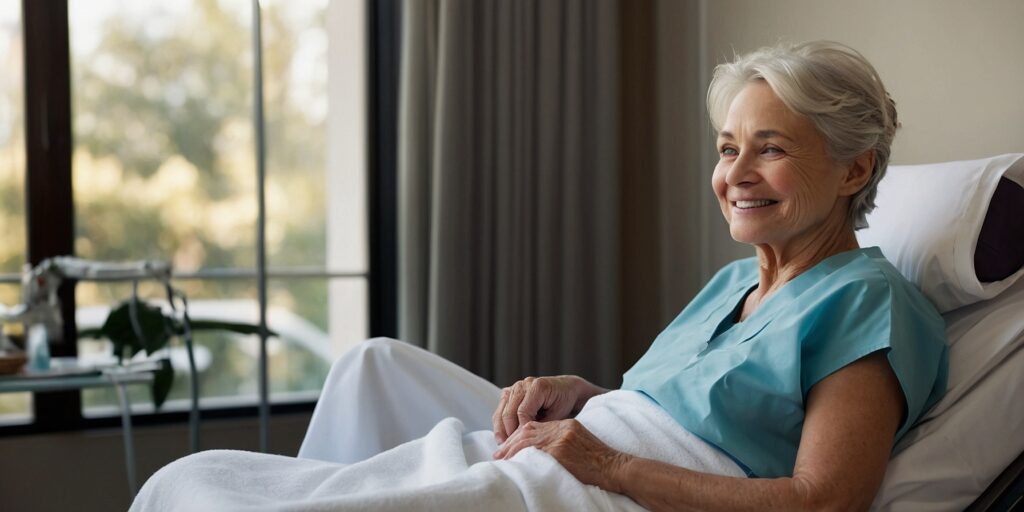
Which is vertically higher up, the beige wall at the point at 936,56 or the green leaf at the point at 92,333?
the beige wall at the point at 936,56

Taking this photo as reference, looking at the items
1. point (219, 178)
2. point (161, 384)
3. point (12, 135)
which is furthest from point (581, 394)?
point (12, 135)

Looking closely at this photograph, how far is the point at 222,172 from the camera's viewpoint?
3205 mm

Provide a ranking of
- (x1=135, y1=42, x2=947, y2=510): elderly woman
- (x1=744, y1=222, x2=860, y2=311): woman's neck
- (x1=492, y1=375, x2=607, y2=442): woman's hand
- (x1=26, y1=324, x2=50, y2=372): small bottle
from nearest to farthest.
A: 1. (x1=135, y1=42, x2=947, y2=510): elderly woman
2. (x1=744, y1=222, x2=860, y2=311): woman's neck
3. (x1=492, y1=375, x2=607, y2=442): woman's hand
4. (x1=26, y1=324, x2=50, y2=372): small bottle

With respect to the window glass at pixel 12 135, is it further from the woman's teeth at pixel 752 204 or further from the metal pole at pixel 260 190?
the woman's teeth at pixel 752 204

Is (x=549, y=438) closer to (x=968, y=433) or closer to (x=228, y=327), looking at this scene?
(x=968, y=433)

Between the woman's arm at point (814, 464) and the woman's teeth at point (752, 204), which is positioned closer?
the woman's arm at point (814, 464)

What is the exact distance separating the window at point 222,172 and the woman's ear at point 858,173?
2060 millimetres

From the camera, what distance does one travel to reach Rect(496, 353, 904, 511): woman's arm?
1.21m

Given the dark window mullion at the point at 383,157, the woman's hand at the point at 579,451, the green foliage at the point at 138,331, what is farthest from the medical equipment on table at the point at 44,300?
the woman's hand at the point at 579,451

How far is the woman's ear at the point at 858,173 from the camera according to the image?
150 centimetres

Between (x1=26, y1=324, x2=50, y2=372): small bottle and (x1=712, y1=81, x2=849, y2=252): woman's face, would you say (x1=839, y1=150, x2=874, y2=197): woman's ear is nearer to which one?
(x1=712, y1=81, x2=849, y2=252): woman's face

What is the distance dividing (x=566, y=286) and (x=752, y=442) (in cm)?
190

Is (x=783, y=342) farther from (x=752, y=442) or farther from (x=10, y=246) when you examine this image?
(x=10, y=246)

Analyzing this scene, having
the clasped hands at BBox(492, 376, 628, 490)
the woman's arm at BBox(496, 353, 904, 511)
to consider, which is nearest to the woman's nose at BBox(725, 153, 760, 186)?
the woman's arm at BBox(496, 353, 904, 511)
